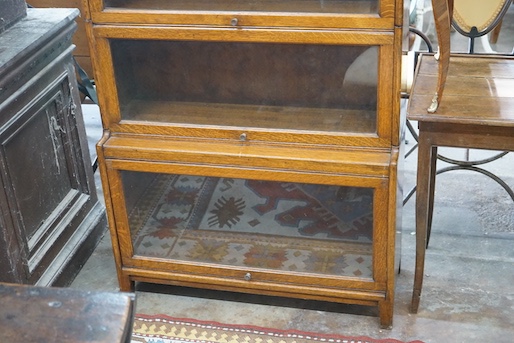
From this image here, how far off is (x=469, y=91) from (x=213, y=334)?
112 cm

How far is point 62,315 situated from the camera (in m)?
1.42

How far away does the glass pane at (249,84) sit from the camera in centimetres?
222

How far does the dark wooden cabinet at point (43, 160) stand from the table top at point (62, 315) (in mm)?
996

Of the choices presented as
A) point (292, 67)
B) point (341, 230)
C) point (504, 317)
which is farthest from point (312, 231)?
point (504, 317)

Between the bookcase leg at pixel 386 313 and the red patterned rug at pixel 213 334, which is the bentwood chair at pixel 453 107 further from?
the red patterned rug at pixel 213 334

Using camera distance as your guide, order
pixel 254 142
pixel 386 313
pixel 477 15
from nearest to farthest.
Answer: pixel 254 142 < pixel 386 313 < pixel 477 15

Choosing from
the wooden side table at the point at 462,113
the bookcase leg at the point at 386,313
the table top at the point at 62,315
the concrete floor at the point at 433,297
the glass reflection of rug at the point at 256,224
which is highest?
the table top at the point at 62,315

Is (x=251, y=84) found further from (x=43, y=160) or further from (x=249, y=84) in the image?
(x=43, y=160)

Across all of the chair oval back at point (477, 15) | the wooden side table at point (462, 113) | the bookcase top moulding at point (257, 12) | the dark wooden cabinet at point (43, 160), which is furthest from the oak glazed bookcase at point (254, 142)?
the chair oval back at point (477, 15)

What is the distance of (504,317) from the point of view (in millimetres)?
2539

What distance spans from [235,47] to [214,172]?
39 centimetres

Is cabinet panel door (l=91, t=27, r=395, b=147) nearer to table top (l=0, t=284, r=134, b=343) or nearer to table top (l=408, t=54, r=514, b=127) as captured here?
table top (l=408, t=54, r=514, b=127)

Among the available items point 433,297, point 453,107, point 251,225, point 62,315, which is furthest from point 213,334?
point 62,315

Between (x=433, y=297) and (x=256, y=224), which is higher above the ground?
(x=256, y=224)
